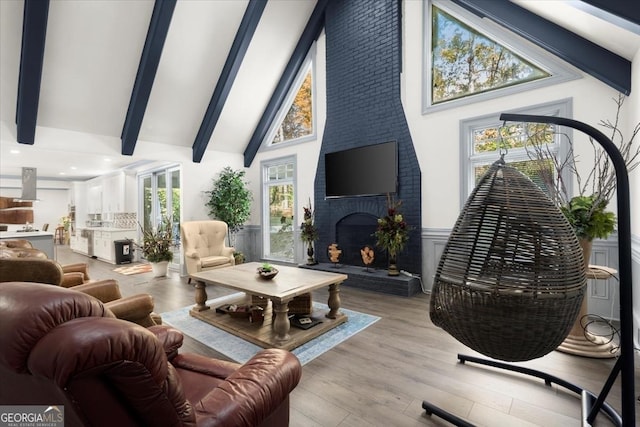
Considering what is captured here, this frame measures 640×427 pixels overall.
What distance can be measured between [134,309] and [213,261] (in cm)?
283

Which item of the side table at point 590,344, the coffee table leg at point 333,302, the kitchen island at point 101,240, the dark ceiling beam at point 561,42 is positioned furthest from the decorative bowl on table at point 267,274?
the kitchen island at point 101,240

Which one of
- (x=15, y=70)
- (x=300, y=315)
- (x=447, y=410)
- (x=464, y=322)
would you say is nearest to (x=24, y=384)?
(x=464, y=322)

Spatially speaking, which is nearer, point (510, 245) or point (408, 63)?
point (510, 245)

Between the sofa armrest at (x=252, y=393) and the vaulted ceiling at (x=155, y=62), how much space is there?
336 centimetres

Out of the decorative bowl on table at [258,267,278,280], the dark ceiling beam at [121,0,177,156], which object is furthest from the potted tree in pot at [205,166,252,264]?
the decorative bowl on table at [258,267,278,280]

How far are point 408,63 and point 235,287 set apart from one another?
4019 millimetres

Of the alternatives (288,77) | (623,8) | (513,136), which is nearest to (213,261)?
(288,77)

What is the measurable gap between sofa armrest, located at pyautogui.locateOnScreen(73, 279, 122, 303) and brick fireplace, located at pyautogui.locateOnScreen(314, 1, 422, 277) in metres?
3.49

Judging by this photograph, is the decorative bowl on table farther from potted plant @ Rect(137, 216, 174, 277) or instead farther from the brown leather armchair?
potted plant @ Rect(137, 216, 174, 277)

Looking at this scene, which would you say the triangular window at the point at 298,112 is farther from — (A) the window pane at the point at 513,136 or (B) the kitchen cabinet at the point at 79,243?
(B) the kitchen cabinet at the point at 79,243

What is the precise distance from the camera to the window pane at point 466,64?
3781mm

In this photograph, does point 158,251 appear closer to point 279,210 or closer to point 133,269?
point 133,269

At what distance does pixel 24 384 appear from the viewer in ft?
2.60

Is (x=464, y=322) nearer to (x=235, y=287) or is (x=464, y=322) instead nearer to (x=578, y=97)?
(x=235, y=287)
